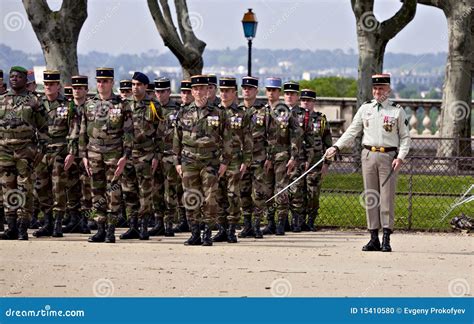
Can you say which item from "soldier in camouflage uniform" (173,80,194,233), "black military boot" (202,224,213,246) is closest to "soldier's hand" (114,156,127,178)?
"black military boot" (202,224,213,246)

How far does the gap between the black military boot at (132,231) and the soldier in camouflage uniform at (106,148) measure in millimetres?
526

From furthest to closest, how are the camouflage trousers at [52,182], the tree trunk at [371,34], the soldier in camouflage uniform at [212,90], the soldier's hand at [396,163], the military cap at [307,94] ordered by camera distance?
the tree trunk at [371,34]
the military cap at [307,94]
the camouflage trousers at [52,182]
the soldier in camouflage uniform at [212,90]
the soldier's hand at [396,163]

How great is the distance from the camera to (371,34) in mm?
29297

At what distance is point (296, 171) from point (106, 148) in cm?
308

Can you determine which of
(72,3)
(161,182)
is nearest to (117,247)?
(161,182)

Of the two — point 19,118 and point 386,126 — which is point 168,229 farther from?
point 386,126

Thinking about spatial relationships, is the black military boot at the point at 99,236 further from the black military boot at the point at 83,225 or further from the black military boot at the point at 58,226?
the black military boot at the point at 83,225

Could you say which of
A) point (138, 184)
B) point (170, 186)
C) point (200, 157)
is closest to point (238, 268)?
point (200, 157)

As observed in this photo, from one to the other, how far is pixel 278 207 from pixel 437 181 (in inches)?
187

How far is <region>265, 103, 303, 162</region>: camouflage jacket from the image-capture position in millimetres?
18531

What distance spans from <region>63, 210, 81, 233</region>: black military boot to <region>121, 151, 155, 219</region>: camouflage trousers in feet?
Result: 3.60

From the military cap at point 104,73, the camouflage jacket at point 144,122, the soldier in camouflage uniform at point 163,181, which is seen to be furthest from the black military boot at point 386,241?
the military cap at point 104,73

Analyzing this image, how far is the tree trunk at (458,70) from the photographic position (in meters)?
30.8

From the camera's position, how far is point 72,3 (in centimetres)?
2502
